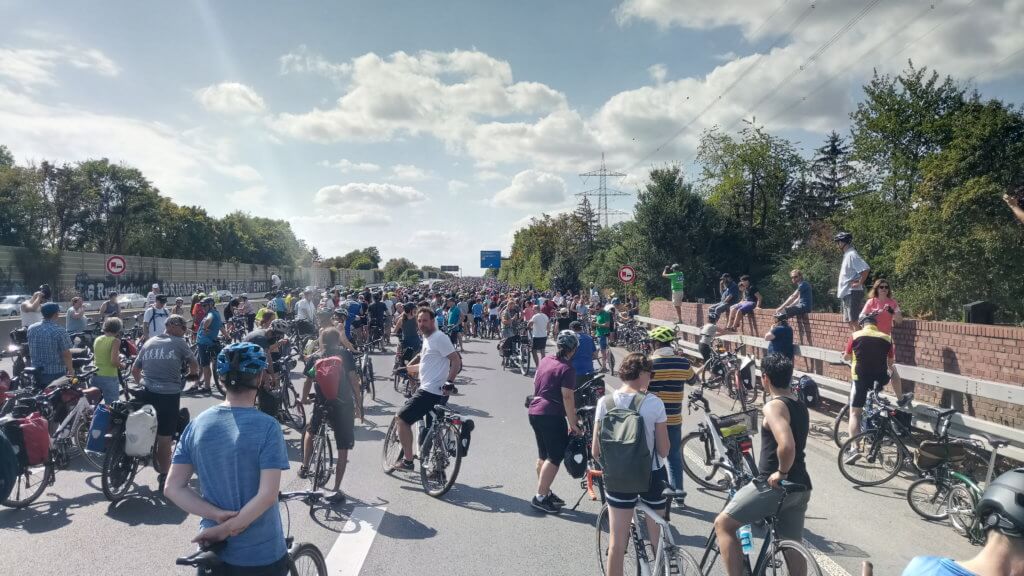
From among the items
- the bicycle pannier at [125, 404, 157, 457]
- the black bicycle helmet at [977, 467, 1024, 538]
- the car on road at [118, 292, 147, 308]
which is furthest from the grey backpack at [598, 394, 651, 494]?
the car on road at [118, 292, 147, 308]

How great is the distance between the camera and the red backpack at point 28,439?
5.88 metres

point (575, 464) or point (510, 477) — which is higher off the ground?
point (575, 464)

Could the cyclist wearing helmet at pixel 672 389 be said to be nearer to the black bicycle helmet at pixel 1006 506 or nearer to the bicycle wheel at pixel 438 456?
the bicycle wheel at pixel 438 456

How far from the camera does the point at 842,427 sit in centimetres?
907

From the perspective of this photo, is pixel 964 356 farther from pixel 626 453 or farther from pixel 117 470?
pixel 117 470

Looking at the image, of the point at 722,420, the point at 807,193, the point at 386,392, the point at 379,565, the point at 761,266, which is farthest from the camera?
the point at 807,193

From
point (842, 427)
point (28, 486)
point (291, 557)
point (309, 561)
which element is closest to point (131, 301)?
point (28, 486)

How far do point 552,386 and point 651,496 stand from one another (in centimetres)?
182

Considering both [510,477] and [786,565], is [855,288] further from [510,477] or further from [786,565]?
→ [786,565]

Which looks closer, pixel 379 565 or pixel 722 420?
pixel 379 565

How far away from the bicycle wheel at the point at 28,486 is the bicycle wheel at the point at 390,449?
329cm

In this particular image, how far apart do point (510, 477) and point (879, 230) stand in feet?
108

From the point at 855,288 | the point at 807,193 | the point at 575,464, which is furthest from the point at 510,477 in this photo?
the point at 807,193

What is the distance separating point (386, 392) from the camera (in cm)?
1316
